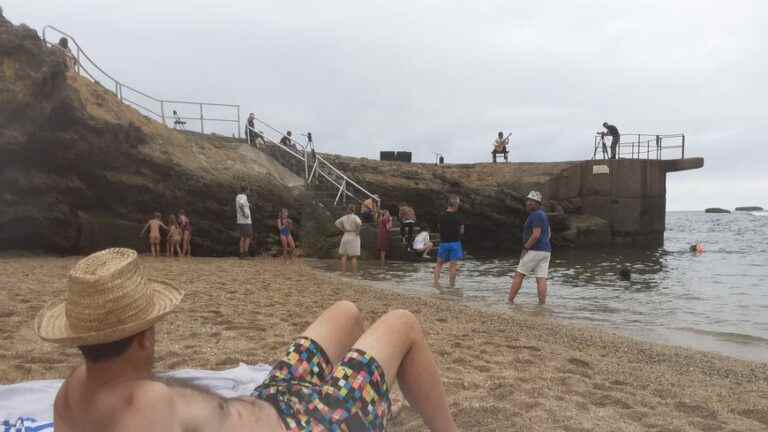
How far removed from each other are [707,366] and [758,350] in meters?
1.63

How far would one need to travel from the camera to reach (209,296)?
23.0 feet

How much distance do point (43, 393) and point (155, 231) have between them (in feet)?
34.5

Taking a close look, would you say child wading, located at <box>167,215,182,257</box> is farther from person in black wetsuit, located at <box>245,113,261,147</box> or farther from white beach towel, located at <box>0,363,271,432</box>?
white beach towel, located at <box>0,363,271,432</box>

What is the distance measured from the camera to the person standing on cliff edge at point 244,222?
13.7 m

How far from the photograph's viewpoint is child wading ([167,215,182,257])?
13500mm

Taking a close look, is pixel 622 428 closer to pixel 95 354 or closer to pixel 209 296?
pixel 95 354

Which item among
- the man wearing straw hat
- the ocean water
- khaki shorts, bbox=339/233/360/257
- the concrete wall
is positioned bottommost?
the ocean water

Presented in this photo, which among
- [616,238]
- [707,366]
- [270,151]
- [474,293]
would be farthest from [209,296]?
[616,238]

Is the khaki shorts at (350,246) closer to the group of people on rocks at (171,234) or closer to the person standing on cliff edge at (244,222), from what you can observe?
the person standing on cliff edge at (244,222)

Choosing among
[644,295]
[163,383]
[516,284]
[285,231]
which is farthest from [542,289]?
[163,383]

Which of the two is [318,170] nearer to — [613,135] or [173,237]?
[173,237]

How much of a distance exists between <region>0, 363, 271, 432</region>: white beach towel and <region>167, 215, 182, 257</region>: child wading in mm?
10504

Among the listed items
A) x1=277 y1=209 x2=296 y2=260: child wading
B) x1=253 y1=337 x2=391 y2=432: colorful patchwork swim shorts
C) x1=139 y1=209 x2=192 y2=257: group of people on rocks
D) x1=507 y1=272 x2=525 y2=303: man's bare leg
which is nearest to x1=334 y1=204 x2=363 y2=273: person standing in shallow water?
x1=277 y1=209 x2=296 y2=260: child wading

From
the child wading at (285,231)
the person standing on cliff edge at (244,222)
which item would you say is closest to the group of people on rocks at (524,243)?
the child wading at (285,231)
